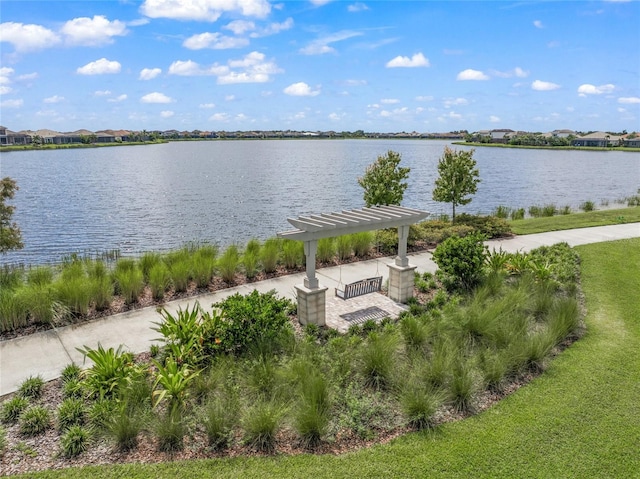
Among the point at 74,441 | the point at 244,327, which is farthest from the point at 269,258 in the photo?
the point at 74,441

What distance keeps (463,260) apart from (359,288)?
2.79m

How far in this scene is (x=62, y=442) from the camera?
5.24 metres

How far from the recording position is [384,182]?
1598 cm

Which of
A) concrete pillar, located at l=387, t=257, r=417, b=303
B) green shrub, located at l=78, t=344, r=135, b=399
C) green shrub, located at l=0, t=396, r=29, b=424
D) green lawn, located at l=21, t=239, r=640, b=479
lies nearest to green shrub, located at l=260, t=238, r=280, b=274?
concrete pillar, located at l=387, t=257, r=417, b=303

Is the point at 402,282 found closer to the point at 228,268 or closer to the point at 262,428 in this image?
the point at 228,268

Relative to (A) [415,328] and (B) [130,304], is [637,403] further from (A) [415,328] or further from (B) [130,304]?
(B) [130,304]

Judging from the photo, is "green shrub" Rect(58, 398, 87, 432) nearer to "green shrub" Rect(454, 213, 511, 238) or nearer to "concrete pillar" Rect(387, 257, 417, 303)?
"concrete pillar" Rect(387, 257, 417, 303)

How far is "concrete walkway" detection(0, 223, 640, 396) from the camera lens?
7.09 meters

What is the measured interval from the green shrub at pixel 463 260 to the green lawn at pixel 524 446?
3651 mm

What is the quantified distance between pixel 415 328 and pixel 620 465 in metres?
3.43

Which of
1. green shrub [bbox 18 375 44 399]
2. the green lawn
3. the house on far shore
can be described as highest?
the house on far shore

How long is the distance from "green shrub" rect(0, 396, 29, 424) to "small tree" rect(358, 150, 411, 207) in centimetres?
1239

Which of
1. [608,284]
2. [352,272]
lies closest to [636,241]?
[608,284]

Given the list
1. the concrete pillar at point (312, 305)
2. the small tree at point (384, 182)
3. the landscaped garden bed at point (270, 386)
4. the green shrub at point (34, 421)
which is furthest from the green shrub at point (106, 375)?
the small tree at point (384, 182)
